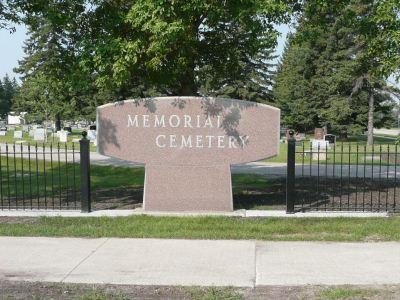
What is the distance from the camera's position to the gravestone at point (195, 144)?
9328 millimetres

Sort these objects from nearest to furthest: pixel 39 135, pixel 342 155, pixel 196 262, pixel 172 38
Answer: pixel 196 262 < pixel 172 38 < pixel 342 155 < pixel 39 135

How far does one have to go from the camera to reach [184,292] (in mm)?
5059

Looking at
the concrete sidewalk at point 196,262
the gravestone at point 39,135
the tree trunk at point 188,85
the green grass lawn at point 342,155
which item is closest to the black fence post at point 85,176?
the concrete sidewalk at point 196,262

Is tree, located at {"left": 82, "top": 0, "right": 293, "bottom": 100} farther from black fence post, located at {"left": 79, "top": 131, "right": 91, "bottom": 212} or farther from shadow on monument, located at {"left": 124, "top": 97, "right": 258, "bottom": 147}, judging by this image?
black fence post, located at {"left": 79, "top": 131, "right": 91, "bottom": 212}

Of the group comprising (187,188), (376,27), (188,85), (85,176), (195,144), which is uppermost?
(376,27)

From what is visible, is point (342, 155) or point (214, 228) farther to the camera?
point (342, 155)

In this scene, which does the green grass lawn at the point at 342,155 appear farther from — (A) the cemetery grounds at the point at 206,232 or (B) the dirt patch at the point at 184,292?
(B) the dirt patch at the point at 184,292

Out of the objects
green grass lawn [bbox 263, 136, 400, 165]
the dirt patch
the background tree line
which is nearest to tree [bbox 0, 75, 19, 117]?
green grass lawn [bbox 263, 136, 400, 165]

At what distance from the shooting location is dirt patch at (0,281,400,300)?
4.90 meters

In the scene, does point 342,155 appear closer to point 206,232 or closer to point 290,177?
point 290,177

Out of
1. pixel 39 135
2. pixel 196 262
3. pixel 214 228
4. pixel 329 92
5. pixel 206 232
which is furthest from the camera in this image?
pixel 329 92

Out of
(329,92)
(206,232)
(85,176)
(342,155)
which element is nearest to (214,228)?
(206,232)

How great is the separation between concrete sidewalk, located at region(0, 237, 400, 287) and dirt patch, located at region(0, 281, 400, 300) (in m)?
0.16

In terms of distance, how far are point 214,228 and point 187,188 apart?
1628mm
